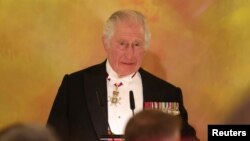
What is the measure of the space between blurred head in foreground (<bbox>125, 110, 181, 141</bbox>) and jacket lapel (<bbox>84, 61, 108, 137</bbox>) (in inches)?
66.6

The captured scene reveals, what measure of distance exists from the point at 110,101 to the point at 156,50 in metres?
0.45

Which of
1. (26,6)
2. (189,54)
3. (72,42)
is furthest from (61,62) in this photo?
(189,54)

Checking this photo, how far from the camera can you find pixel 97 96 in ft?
10.5

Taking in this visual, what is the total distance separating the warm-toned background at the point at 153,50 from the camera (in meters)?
3.33

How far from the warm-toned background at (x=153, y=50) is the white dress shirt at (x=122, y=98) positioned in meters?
0.15

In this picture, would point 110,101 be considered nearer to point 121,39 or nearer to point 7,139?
point 121,39

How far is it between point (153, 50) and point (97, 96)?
0.47 meters

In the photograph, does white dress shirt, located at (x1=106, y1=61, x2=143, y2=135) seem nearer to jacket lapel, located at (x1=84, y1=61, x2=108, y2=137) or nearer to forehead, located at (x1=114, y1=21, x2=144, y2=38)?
jacket lapel, located at (x1=84, y1=61, x2=108, y2=137)

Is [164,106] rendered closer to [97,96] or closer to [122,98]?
[122,98]

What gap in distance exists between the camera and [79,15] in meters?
3.35

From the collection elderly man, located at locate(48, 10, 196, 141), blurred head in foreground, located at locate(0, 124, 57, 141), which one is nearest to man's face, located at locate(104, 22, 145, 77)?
elderly man, located at locate(48, 10, 196, 141)

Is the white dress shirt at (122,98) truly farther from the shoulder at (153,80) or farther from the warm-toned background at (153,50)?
the warm-toned background at (153,50)

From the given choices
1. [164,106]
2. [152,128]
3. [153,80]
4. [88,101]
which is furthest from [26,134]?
[153,80]

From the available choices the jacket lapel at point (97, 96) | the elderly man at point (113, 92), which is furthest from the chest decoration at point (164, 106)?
the jacket lapel at point (97, 96)
